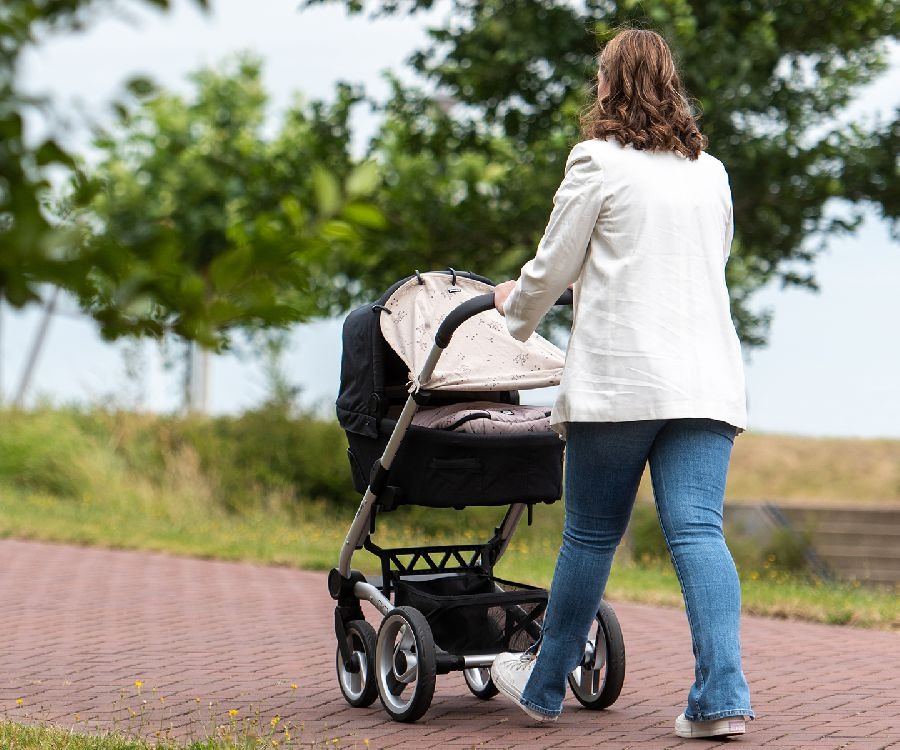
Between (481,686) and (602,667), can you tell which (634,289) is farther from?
(481,686)

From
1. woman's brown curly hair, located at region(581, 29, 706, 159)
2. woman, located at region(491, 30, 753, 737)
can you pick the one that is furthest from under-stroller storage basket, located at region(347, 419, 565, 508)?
woman's brown curly hair, located at region(581, 29, 706, 159)

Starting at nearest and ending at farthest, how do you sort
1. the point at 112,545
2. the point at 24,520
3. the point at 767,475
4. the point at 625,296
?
1. the point at 625,296
2. the point at 112,545
3. the point at 24,520
4. the point at 767,475

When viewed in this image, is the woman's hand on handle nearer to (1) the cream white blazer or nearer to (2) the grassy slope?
(1) the cream white blazer

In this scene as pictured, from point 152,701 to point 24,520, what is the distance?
8.10 meters

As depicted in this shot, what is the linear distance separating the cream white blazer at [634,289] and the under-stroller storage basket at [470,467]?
1.92 ft

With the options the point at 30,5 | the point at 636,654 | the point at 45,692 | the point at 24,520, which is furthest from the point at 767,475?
the point at 30,5

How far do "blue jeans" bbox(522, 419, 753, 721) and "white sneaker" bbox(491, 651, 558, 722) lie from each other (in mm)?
538

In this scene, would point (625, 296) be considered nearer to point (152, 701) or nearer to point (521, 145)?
point (152, 701)

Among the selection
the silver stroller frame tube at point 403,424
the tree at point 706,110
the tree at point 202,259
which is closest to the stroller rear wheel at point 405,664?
the silver stroller frame tube at point 403,424

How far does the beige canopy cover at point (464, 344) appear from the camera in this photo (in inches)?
195

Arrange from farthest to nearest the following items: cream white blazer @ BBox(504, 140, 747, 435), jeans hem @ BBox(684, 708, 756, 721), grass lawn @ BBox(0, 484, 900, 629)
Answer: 1. grass lawn @ BBox(0, 484, 900, 629)
2. jeans hem @ BBox(684, 708, 756, 721)
3. cream white blazer @ BBox(504, 140, 747, 435)

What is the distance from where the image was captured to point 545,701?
4.74 meters

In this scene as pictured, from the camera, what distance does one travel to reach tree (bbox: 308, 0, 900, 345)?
13.0m

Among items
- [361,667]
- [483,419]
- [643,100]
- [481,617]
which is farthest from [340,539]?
[643,100]
